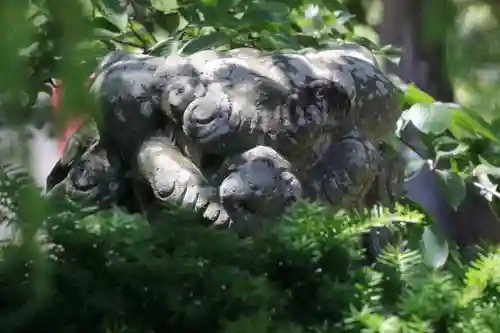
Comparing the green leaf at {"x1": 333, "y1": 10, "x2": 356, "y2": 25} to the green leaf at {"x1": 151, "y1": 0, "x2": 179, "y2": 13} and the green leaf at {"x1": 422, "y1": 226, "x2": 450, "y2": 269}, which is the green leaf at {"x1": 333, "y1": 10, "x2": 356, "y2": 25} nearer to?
the green leaf at {"x1": 151, "y1": 0, "x2": 179, "y2": 13}

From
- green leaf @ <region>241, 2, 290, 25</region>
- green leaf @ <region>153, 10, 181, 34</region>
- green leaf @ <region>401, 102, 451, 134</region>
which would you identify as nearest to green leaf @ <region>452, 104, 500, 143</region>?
green leaf @ <region>401, 102, 451, 134</region>

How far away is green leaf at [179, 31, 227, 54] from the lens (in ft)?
3.14

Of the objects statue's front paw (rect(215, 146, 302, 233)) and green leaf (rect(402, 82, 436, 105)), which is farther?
green leaf (rect(402, 82, 436, 105))

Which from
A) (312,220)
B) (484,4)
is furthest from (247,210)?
(484,4)

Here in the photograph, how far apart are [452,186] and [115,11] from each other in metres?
0.49

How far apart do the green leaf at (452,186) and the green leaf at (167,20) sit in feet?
1.52

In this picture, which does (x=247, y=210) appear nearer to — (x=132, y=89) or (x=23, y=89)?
(x=132, y=89)

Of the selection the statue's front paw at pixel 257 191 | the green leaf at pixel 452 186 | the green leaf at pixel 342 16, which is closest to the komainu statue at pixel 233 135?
the statue's front paw at pixel 257 191

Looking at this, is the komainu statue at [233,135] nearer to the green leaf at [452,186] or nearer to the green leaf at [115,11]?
the green leaf at [115,11]

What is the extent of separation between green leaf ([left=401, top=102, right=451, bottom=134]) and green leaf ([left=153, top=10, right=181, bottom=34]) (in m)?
0.41

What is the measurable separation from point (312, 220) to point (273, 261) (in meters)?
0.05

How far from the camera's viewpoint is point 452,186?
0.99m

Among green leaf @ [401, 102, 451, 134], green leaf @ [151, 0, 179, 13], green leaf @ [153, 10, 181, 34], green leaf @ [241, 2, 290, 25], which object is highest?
green leaf @ [241, 2, 290, 25]

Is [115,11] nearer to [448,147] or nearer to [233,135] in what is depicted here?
[233,135]
